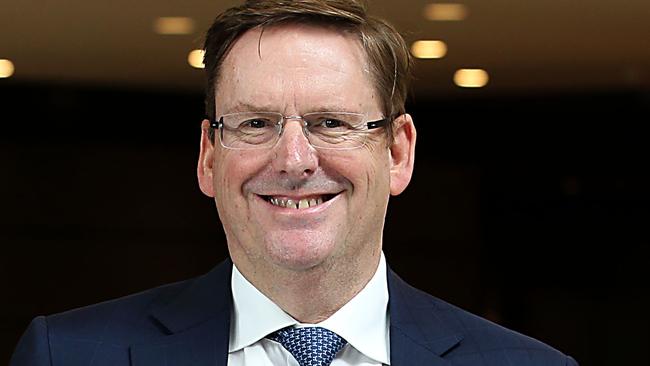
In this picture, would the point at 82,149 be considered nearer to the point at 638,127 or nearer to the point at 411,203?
the point at 411,203

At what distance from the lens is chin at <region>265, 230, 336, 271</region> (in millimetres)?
2443

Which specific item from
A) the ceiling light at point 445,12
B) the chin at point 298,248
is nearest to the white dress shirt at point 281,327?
the chin at point 298,248

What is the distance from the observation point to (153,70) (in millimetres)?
4551

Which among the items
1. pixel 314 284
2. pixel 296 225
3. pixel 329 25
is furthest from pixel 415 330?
pixel 329 25

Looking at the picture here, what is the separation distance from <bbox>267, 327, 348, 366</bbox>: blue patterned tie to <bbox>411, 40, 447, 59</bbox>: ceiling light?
1875 millimetres

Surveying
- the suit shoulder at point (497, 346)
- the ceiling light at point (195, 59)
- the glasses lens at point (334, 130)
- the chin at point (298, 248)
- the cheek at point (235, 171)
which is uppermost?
the ceiling light at point (195, 59)

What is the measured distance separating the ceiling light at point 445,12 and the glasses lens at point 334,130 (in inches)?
66.4

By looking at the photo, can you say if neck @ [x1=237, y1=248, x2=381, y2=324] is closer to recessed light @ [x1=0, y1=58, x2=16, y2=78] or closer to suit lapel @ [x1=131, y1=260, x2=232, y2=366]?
suit lapel @ [x1=131, y1=260, x2=232, y2=366]

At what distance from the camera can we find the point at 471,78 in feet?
15.0

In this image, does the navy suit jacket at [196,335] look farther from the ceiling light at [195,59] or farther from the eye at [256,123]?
the ceiling light at [195,59]

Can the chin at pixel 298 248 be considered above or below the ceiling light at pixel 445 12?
below

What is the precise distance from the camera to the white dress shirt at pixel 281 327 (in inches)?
100

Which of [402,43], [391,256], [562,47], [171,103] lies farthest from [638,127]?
[402,43]

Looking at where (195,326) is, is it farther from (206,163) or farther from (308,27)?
(308,27)
